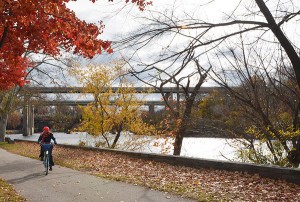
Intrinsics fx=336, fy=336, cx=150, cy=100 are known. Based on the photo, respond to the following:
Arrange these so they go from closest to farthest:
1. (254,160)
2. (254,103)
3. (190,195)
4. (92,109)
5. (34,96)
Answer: (190,195) → (254,160) → (254,103) → (92,109) → (34,96)

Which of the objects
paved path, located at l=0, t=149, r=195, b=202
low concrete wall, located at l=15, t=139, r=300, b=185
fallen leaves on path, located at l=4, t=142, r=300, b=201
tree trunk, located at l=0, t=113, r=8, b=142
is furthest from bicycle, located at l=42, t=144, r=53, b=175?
tree trunk, located at l=0, t=113, r=8, b=142

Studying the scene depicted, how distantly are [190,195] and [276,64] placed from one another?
5952 millimetres

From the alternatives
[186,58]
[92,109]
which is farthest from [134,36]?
[92,109]

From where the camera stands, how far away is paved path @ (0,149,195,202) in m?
6.97

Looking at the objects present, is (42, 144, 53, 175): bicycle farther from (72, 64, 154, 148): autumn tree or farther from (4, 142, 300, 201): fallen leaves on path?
(72, 64, 154, 148): autumn tree

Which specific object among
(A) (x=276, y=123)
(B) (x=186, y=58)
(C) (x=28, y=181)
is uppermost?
(B) (x=186, y=58)

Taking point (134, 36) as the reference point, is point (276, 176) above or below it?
below

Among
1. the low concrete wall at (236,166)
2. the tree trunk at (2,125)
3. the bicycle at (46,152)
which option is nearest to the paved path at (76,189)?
the bicycle at (46,152)

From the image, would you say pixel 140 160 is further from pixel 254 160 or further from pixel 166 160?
pixel 254 160

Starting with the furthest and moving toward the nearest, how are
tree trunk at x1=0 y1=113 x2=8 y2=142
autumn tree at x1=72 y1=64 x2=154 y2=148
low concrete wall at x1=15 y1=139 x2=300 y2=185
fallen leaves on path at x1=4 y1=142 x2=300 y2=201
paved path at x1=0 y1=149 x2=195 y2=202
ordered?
1. tree trunk at x1=0 y1=113 x2=8 y2=142
2. autumn tree at x1=72 y1=64 x2=154 y2=148
3. low concrete wall at x1=15 y1=139 x2=300 y2=185
4. paved path at x1=0 y1=149 x2=195 y2=202
5. fallen leaves on path at x1=4 y1=142 x2=300 y2=201

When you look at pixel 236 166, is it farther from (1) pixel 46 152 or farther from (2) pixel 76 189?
(1) pixel 46 152

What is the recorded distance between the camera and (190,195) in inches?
271

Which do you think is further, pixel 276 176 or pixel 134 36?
pixel 276 176

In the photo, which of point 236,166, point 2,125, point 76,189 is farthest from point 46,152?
point 2,125
